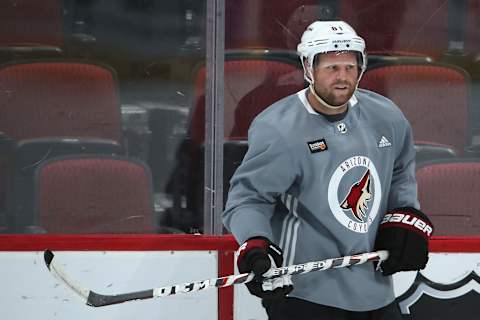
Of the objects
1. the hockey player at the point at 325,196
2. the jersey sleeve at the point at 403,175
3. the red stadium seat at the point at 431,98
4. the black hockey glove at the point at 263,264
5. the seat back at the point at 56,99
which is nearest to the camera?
the black hockey glove at the point at 263,264

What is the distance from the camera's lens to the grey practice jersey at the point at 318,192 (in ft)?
8.37

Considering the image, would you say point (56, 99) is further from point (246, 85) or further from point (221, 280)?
point (221, 280)

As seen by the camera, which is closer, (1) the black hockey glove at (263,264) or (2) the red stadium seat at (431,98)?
(1) the black hockey glove at (263,264)

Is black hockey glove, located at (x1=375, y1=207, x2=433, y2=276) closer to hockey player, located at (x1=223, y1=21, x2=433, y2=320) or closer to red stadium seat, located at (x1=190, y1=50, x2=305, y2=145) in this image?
hockey player, located at (x1=223, y1=21, x2=433, y2=320)

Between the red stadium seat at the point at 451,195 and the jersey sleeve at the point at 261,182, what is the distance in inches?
26.8

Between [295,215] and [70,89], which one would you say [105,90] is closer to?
[70,89]

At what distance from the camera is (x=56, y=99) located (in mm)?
2971

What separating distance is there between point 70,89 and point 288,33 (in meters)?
0.64

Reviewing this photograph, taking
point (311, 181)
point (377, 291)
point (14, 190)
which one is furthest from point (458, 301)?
point (14, 190)

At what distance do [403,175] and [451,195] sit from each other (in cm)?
47

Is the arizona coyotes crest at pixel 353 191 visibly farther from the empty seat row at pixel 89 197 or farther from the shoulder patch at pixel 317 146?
the empty seat row at pixel 89 197

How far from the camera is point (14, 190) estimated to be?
117 inches

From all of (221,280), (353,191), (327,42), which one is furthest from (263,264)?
(327,42)

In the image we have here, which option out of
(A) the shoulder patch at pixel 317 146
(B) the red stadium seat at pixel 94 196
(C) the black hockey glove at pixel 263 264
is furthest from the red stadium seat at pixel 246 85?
(C) the black hockey glove at pixel 263 264
